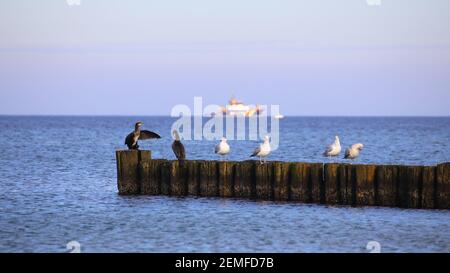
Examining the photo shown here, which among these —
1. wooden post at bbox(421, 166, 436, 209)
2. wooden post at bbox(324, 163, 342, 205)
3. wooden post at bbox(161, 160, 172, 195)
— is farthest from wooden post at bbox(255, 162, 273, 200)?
wooden post at bbox(421, 166, 436, 209)

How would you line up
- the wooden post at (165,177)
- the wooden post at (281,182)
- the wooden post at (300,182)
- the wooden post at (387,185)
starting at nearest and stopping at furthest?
1. the wooden post at (387,185)
2. the wooden post at (300,182)
3. the wooden post at (281,182)
4. the wooden post at (165,177)

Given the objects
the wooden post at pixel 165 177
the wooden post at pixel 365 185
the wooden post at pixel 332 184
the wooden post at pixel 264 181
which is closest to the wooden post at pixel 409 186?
→ the wooden post at pixel 365 185

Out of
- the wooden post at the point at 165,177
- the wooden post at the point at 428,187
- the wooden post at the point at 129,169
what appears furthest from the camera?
the wooden post at the point at 129,169

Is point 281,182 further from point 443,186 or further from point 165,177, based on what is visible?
point 443,186

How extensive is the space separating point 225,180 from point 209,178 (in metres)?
0.51

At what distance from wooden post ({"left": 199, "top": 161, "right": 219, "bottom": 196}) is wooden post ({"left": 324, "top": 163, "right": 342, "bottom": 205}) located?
328 centimetres

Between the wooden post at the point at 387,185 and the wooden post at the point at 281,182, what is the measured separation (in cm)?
258

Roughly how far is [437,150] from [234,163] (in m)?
38.1

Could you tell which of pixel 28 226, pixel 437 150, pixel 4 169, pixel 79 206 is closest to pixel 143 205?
pixel 79 206

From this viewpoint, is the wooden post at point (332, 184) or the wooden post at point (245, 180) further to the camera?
the wooden post at point (245, 180)

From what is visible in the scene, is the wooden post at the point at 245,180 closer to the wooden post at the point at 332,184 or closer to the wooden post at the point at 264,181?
the wooden post at the point at 264,181

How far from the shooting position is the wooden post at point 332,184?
78.4ft

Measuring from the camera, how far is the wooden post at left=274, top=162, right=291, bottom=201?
24.7 m
